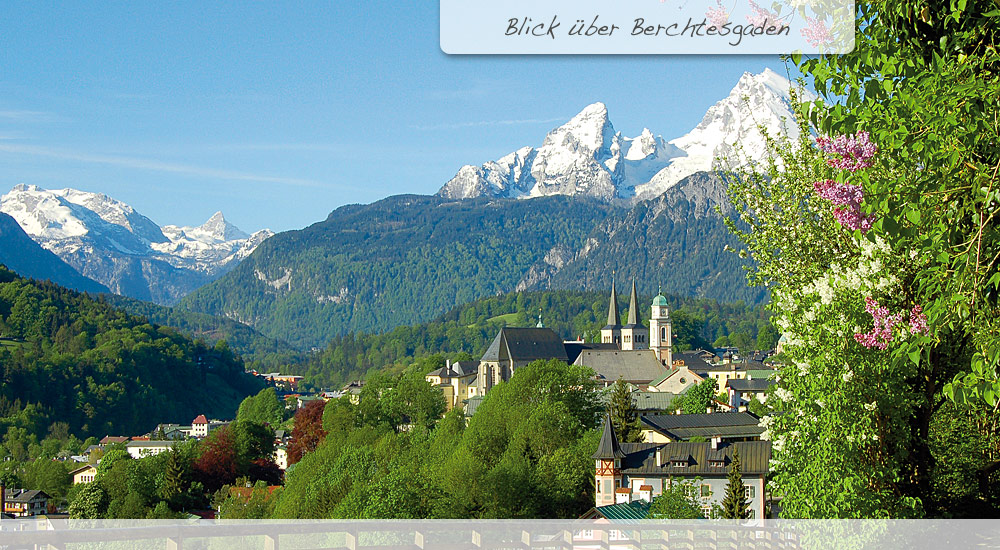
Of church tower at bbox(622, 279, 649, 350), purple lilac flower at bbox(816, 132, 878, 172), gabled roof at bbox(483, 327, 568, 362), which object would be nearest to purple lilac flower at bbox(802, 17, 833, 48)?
purple lilac flower at bbox(816, 132, 878, 172)

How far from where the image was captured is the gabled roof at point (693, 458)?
41.0 meters

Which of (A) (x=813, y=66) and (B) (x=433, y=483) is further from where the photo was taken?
(B) (x=433, y=483)

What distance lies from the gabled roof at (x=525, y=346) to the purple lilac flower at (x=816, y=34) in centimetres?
11503

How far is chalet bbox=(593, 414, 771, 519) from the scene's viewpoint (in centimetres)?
4122

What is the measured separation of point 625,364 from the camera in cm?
11781

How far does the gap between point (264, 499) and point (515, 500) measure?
30.1 metres

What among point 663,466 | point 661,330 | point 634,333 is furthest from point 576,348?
point 663,466

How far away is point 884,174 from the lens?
788 centimetres

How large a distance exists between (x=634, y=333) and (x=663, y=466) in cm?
10089

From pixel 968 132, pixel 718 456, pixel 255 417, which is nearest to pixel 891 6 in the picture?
pixel 968 132

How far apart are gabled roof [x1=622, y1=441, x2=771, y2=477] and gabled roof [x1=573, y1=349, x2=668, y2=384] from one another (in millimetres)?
69347

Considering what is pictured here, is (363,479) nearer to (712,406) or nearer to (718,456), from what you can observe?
(718,456)

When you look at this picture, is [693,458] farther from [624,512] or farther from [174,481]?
[174,481]

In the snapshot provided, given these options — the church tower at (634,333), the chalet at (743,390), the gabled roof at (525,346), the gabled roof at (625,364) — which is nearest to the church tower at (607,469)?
the chalet at (743,390)
